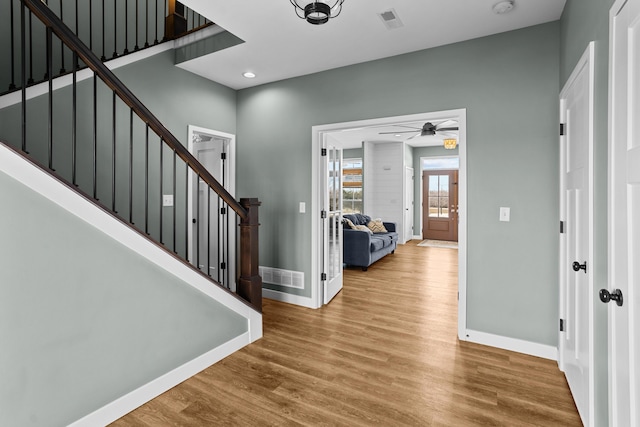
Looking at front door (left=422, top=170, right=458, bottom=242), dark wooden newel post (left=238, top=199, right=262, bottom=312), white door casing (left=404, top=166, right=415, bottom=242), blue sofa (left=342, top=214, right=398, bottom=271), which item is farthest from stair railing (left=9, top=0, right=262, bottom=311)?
front door (left=422, top=170, right=458, bottom=242)

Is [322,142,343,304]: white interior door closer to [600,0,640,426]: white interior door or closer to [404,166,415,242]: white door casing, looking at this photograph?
[600,0,640,426]: white interior door

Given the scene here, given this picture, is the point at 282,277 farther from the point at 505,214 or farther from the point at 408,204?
the point at 408,204

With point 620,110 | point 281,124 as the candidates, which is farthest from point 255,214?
point 620,110

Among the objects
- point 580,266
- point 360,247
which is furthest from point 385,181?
point 580,266

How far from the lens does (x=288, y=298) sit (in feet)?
13.6

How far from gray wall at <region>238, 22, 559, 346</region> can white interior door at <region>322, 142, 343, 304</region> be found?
772mm

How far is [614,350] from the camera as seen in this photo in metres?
1.38

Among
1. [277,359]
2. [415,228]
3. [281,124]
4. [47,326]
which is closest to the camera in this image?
[47,326]

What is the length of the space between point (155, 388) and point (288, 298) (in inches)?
81.0

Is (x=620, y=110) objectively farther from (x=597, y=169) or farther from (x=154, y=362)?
Answer: (x=154, y=362)

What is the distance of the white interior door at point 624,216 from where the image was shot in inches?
47.1

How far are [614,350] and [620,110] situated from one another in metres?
0.96

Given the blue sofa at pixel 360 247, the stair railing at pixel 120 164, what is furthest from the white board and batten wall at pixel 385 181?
the stair railing at pixel 120 164

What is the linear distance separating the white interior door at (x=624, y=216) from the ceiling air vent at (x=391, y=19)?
1.58 meters
